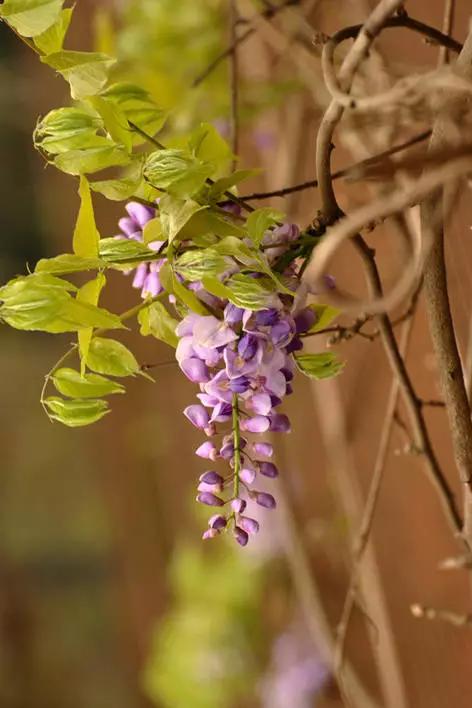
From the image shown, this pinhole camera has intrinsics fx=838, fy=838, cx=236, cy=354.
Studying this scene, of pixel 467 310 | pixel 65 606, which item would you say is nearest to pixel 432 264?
pixel 467 310

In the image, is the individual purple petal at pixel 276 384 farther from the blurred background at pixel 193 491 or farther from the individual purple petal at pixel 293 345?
the blurred background at pixel 193 491

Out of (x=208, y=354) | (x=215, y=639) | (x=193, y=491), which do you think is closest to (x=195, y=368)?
(x=208, y=354)

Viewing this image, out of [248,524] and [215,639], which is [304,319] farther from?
[215,639]

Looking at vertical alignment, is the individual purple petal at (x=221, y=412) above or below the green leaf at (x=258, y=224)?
below

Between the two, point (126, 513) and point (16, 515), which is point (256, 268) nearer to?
point (126, 513)

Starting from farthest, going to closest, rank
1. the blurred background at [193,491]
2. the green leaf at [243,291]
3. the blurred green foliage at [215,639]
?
the blurred green foliage at [215,639] → the blurred background at [193,491] → the green leaf at [243,291]

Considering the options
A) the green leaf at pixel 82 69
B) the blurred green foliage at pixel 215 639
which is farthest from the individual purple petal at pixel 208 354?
Result: the blurred green foliage at pixel 215 639
